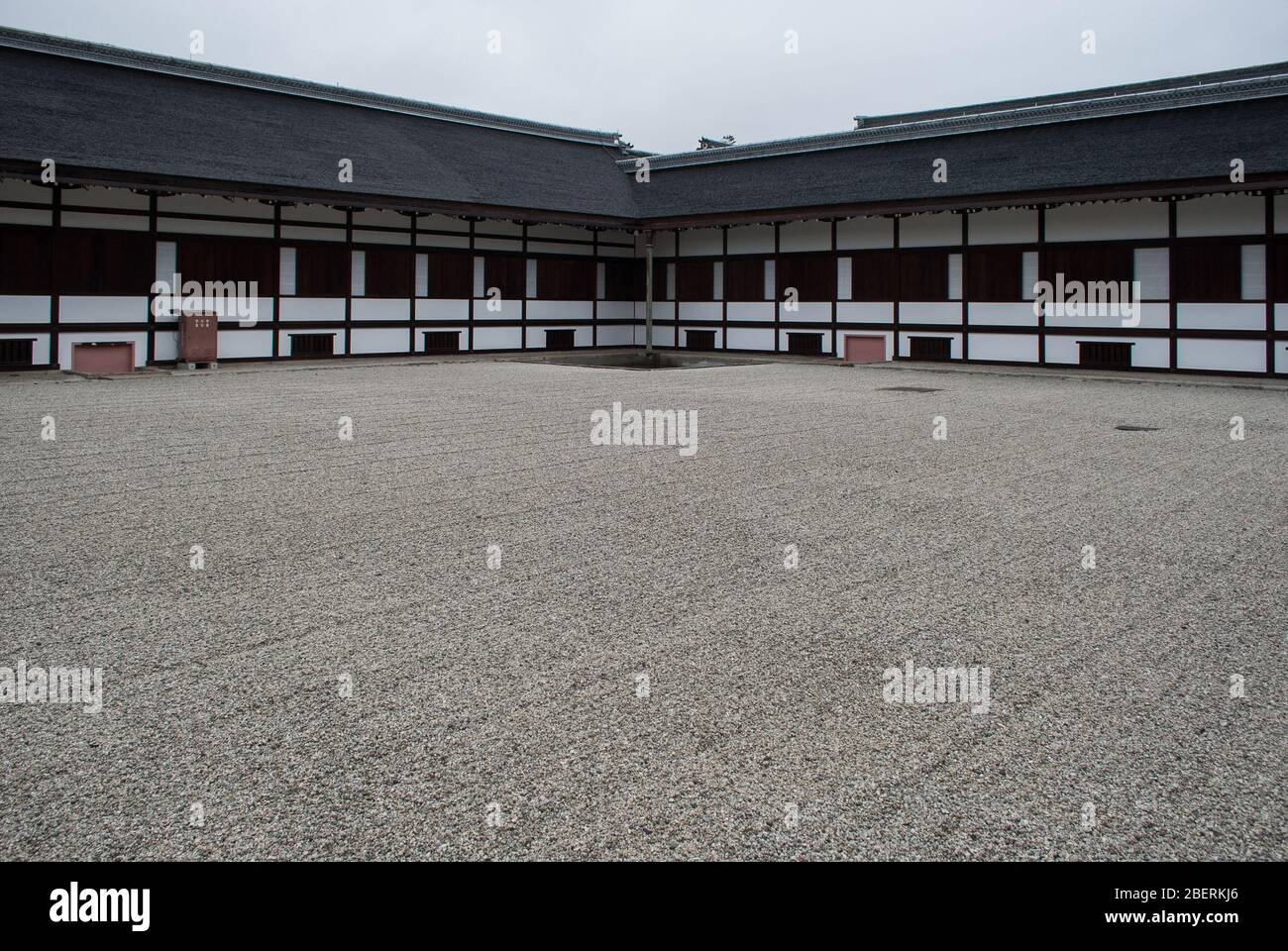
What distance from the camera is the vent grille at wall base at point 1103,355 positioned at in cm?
2134

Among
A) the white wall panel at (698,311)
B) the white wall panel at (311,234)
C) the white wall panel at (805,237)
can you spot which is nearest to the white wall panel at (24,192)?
the white wall panel at (311,234)

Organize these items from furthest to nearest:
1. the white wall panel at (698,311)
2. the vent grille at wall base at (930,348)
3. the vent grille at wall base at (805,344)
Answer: the white wall panel at (698,311) → the vent grille at wall base at (805,344) → the vent grille at wall base at (930,348)

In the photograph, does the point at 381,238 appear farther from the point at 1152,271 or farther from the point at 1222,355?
the point at 1222,355

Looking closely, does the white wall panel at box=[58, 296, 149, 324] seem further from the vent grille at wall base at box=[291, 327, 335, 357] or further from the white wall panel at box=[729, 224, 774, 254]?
the white wall panel at box=[729, 224, 774, 254]

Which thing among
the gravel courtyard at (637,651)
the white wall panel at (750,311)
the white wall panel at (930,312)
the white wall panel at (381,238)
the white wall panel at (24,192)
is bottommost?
the gravel courtyard at (637,651)

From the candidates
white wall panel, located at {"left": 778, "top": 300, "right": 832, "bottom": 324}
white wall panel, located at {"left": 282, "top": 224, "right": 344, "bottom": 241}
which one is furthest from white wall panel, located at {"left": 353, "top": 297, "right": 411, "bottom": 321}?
white wall panel, located at {"left": 778, "top": 300, "right": 832, "bottom": 324}

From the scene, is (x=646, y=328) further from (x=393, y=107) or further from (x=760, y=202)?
(x=393, y=107)

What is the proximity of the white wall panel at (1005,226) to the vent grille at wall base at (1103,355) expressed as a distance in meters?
2.39

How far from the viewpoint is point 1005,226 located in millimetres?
22719

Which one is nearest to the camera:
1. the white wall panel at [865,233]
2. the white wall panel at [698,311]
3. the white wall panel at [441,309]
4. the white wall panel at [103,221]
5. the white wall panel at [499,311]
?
the white wall panel at [103,221]

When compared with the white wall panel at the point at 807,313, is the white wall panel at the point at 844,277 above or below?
above

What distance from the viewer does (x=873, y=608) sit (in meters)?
5.72

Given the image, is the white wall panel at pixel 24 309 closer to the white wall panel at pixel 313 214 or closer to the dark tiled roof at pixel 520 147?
the dark tiled roof at pixel 520 147
